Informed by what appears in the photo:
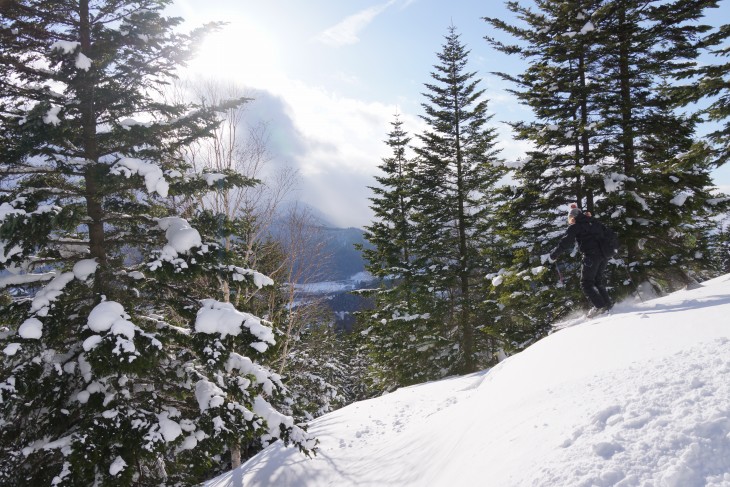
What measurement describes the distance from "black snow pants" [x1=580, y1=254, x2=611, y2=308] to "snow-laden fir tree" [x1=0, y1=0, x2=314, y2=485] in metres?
6.72

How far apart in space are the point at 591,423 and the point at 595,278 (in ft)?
19.7

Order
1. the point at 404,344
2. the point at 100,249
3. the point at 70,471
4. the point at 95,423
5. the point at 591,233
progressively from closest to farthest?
the point at 70,471 < the point at 95,423 < the point at 100,249 < the point at 591,233 < the point at 404,344

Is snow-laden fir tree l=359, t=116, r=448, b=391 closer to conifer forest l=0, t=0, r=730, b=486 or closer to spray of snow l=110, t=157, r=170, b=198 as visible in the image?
conifer forest l=0, t=0, r=730, b=486

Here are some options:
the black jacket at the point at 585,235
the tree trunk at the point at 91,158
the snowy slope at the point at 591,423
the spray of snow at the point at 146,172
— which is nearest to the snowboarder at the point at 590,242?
the black jacket at the point at 585,235

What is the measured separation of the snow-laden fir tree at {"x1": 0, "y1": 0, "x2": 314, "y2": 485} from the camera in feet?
17.6

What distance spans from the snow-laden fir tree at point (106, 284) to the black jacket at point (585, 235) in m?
6.49

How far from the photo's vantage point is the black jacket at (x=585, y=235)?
27.2 ft

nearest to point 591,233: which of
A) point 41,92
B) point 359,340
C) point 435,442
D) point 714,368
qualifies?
point 714,368

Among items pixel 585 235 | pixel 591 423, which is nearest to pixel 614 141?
pixel 585 235

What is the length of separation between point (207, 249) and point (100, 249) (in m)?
2.01

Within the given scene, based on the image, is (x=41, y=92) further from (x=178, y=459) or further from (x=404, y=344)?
(x=404, y=344)

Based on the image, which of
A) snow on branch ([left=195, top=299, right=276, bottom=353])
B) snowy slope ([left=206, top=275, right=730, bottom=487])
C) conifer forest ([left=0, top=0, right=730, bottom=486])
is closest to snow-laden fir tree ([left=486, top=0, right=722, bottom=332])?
conifer forest ([left=0, top=0, right=730, bottom=486])

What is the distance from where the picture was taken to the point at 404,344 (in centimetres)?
2022

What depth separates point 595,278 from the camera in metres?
8.62
